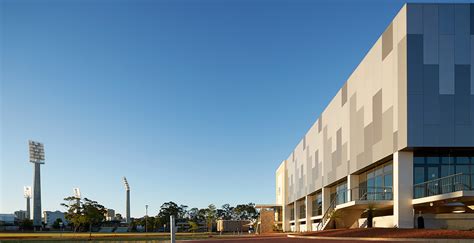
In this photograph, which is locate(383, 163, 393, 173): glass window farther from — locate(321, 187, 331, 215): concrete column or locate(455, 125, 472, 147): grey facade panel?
locate(321, 187, 331, 215): concrete column

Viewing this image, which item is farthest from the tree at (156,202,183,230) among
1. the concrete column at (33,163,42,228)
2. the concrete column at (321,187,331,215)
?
the concrete column at (321,187,331,215)

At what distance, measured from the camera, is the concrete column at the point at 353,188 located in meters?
41.8

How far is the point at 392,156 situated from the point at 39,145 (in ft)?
486

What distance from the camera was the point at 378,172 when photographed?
123 feet

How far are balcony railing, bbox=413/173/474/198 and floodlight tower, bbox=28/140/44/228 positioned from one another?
127 metres

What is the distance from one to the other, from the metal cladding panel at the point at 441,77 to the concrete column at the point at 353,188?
1242 centimetres

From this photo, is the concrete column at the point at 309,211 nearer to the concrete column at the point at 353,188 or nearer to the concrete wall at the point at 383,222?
the concrete column at the point at 353,188

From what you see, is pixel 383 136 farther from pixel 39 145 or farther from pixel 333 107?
pixel 39 145

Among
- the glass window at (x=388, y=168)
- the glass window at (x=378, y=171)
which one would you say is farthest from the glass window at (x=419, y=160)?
the glass window at (x=378, y=171)

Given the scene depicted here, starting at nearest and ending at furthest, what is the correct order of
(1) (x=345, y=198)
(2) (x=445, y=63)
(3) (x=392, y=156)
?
1. (2) (x=445, y=63)
2. (3) (x=392, y=156)
3. (1) (x=345, y=198)

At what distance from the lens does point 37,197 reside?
14325 centimetres

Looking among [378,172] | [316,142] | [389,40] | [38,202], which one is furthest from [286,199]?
[38,202]

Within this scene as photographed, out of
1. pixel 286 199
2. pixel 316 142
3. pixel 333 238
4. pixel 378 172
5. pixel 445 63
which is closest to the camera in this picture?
pixel 333 238

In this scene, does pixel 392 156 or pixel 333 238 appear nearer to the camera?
pixel 333 238
